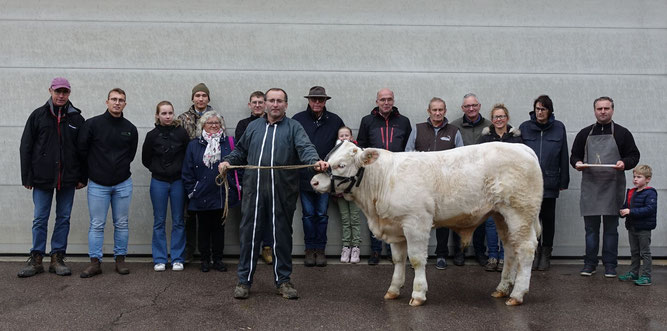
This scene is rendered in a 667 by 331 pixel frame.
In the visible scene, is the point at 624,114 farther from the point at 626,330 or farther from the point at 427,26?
the point at 626,330

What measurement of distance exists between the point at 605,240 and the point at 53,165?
676 cm

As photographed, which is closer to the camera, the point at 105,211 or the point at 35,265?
the point at 35,265

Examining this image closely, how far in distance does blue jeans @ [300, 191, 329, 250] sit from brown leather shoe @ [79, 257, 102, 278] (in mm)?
2608

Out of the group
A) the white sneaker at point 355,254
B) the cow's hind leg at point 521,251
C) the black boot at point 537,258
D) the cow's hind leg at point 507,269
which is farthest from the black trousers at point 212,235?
the black boot at point 537,258

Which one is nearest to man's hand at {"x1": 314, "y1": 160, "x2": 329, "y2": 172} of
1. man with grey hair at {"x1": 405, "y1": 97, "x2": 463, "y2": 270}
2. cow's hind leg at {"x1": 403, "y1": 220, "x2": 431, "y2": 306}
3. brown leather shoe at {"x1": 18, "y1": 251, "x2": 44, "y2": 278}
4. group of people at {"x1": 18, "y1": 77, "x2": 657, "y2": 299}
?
cow's hind leg at {"x1": 403, "y1": 220, "x2": 431, "y2": 306}

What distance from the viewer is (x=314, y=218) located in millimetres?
8641

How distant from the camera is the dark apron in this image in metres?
7.82

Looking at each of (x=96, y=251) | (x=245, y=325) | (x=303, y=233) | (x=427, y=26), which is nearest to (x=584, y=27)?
(x=427, y=26)

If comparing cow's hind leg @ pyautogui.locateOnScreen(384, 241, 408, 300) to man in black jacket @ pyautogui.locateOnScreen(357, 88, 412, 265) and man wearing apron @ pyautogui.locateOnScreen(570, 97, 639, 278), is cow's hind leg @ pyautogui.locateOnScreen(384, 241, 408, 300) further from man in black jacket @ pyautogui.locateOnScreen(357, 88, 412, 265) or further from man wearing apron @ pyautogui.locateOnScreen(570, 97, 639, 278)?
man wearing apron @ pyautogui.locateOnScreen(570, 97, 639, 278)

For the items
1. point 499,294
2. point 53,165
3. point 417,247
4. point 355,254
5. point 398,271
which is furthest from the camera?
point 355,254

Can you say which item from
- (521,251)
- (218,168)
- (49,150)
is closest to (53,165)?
(49,150)

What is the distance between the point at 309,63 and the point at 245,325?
4446 millimetres

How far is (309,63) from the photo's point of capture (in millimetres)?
9156

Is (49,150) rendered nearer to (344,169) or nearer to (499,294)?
(344,169)
